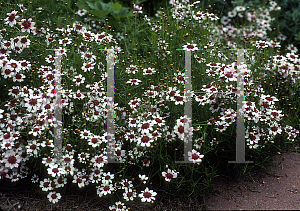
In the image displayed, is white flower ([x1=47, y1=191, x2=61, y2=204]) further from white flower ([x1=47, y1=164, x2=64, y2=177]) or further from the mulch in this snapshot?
white flower ([x1=47, y1=164, x2=64, y2=177])

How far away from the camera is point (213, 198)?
2.82m

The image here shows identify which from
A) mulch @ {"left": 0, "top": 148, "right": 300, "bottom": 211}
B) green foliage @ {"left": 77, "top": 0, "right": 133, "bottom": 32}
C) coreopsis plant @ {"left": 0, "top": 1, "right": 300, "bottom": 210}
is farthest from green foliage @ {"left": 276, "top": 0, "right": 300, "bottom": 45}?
mulch @ {"left": 0, "top": 148, "right": 300, "bottom": 211}

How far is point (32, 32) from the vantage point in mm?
3607

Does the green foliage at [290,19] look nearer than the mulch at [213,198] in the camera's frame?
No

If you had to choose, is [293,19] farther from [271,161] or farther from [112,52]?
[112,52]

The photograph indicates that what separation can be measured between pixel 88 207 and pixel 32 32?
2132 millimetres

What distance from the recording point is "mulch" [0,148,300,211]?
2699 millimetres

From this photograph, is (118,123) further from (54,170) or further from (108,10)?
(108,10)

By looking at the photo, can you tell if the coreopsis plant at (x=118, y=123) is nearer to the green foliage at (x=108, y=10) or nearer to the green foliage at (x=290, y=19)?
the green foliage at (x=108, y=10)

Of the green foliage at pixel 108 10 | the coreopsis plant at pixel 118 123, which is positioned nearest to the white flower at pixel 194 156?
the coreopsis plant at pixel 118 123

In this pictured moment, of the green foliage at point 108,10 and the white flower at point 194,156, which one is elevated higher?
the green foliage at point 108,10

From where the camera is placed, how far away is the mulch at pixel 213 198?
8.86ft

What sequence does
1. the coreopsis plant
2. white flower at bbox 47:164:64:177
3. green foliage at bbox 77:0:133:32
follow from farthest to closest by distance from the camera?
green foliage at bbox 77:0:133:32
the coreopsis plant
white flower at bbox 47:164:64:177

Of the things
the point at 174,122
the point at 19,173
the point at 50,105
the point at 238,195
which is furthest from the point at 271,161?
the point at 19,173
